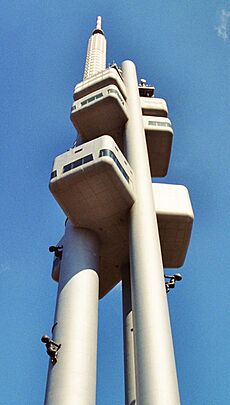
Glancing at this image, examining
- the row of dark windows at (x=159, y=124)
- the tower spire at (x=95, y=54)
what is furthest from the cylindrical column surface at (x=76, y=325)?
the tower spire at (x=95, y=54)

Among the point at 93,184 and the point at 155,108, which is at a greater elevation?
the point at 155,108

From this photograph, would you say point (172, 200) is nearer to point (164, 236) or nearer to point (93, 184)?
point (164, 236)

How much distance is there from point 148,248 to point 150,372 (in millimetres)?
7139

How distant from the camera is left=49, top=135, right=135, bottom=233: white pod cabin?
25.4 metres

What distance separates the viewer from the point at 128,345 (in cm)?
2581

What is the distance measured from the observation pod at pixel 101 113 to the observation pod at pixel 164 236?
271 inches

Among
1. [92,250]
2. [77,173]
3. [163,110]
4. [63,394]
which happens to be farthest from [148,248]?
[163,110]

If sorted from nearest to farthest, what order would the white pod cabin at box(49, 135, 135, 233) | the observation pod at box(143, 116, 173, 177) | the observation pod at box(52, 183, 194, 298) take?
the white pod cabin at box(49, 135, 135, 233) < the observation pod at box(52, 183, 194, 298) < the observation pod at box(143, 116, 173, 177)

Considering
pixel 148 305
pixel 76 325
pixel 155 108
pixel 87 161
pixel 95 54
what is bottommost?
pixel 76 325

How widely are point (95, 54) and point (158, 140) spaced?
56.6 ft

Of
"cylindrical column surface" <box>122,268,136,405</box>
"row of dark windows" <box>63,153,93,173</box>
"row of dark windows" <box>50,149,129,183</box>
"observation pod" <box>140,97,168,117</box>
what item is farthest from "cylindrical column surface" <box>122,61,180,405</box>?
"observation pod" <box>140,97,168,117</box>

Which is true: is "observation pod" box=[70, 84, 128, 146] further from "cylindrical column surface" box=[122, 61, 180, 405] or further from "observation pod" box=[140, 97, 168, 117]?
"cylindrical column surface" box=[122, 61, 180, 405]

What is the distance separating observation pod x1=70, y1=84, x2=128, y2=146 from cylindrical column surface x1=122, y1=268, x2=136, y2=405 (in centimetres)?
1217

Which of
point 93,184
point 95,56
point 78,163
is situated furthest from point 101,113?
point 95,56
